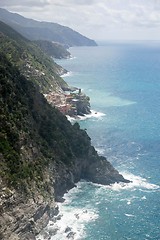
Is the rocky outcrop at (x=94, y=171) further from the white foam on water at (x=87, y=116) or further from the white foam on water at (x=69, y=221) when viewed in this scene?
the white foam on water at (x=87, y=116)

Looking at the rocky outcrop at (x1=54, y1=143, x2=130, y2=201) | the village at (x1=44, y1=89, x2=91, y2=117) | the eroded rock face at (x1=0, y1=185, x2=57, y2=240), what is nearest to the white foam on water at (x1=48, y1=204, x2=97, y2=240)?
the eroded rock face at (x1=0, y1=185, x2=57, y2=240)

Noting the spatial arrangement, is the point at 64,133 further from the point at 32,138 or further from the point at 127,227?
the point at 127,227

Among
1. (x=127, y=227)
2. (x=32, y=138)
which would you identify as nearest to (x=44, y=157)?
(x=32, y=138)

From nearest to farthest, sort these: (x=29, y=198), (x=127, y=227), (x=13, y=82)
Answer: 1. (x=29, y=198)
2. (x=127, y=227)
3. (x=13, y=82)

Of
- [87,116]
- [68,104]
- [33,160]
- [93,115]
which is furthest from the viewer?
[93,115]

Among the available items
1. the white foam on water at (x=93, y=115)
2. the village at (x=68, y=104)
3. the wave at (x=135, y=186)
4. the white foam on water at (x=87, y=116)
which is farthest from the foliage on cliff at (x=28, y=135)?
the white foam on water at (x=93, y=115)

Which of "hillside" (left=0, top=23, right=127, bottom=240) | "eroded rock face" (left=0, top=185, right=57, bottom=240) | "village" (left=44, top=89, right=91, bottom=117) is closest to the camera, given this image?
"eroded rock face" (left=0, top=185, right=57, bottom=240)

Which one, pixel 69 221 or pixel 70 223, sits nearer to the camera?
pixel 70 223

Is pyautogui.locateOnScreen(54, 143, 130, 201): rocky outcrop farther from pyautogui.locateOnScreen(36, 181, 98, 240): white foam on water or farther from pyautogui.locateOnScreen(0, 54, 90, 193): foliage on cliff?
pyautogui.locateOnScreen(36, 181, 98, 240): white foam on water

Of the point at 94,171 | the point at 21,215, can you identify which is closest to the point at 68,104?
the point at 94,171

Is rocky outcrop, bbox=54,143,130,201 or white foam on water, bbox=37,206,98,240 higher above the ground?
rocky outcrop, bbox=54,143,130,201

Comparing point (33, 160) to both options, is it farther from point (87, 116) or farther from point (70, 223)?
point (87, 116)
